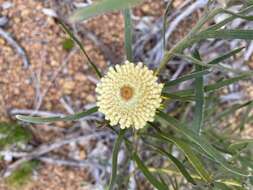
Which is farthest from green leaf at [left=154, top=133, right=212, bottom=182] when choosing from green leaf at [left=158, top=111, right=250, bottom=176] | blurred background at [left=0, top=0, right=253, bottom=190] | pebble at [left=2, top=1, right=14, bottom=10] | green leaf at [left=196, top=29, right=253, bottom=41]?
pebble at [left=2, top=1, right=14, bottom=10]

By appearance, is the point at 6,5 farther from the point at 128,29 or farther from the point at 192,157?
the point at 192,157

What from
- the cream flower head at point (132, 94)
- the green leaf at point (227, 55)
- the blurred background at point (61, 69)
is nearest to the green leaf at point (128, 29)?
the cream flower head at point (132, 94)

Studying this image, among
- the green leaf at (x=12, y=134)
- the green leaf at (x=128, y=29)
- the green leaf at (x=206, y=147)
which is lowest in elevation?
the green leaf at (x=12, y=134)

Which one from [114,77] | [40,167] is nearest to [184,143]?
[114,77]

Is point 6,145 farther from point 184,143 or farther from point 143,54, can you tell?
point 184,143

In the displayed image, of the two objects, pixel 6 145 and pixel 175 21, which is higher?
pixel 175 21

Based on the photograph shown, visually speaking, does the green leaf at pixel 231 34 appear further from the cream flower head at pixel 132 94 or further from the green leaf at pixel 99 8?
the green leaf at pixel 99 8

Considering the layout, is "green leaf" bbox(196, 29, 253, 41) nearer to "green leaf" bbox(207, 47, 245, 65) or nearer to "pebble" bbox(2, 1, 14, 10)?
"green leaf" bbox(207, 47, 245, 65)
